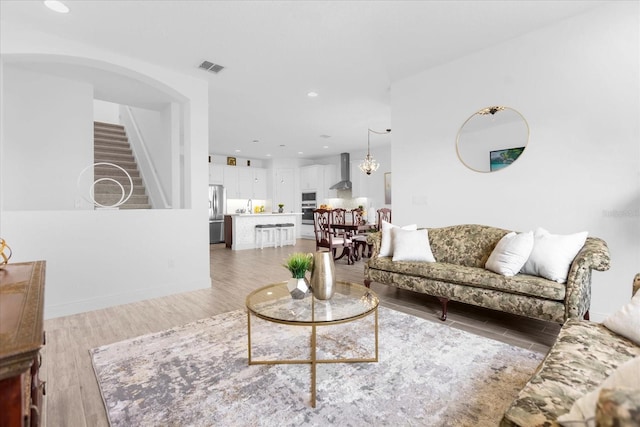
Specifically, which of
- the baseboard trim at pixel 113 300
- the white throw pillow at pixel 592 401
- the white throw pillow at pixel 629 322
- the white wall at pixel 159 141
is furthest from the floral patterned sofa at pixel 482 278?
the white wall at pixel 159 141

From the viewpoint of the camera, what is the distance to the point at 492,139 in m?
3.43

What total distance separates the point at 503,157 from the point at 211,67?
348 cm

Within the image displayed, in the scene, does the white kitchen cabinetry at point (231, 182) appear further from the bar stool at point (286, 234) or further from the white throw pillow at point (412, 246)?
the white throw pillow at point (412, 246)

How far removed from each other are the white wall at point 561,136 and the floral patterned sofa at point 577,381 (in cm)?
165

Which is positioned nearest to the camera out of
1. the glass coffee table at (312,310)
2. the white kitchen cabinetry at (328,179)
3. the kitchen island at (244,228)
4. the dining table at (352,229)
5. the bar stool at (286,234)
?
the glass coffee table at (312,310)

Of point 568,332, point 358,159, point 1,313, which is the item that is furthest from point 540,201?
point 358,159

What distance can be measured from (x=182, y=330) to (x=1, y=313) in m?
1.88

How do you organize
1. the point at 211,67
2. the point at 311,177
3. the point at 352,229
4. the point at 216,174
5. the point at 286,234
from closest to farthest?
1. the point at 211,67
2. the point at 352,229
3. the point at 286,234
4. the point at 216,174
5. the point at 311,177

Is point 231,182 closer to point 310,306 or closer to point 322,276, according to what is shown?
point 322,276

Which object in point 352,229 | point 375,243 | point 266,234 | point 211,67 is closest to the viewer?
point 375,243

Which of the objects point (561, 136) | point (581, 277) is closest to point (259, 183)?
point (561, 136)

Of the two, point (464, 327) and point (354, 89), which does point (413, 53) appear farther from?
point (464, 327)

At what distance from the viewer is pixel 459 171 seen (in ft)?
12.2

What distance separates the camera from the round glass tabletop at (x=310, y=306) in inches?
69.4
